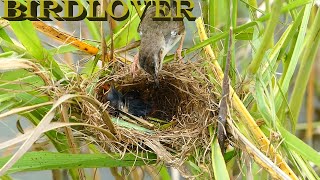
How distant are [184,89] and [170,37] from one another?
20 cm

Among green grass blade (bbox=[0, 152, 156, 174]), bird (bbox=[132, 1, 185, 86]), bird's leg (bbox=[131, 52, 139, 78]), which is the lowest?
green grass blade (bbox=[0, 152, 156, 174])

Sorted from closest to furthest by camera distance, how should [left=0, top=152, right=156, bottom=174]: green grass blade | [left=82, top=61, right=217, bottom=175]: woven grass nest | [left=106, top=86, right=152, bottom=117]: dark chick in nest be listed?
[left=0, top=152, right=156, bottom=174]: green grass blade, [left=82, top=61, right=217, bottom=175]: woven grass nest, [left=106, top=86, right=152, bottom=117]: dark chick in nest

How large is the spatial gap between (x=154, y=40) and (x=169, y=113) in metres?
0.22

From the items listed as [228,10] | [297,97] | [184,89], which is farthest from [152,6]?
[297,97]

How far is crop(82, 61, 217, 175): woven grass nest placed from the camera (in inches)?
51.0

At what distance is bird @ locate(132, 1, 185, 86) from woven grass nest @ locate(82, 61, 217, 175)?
3 centimetres

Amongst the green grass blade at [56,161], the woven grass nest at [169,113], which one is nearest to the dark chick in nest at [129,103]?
the woven grass nest at [169,113]

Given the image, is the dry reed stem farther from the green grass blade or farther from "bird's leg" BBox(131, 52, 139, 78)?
"bird's leg" BBox(131, 52, 139, 78)

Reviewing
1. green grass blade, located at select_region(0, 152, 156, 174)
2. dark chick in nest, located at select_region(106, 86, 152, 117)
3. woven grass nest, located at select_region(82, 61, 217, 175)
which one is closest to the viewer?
green grass blade, located at select_region(0, 152, 156, 174)

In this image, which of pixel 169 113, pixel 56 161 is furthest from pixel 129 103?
pixel 56 161

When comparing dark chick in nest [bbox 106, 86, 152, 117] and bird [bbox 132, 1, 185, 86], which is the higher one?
bird [bbox 132, 1, 185, 86]

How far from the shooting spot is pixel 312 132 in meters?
2.27

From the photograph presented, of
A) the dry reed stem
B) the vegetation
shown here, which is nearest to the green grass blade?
the vegetation

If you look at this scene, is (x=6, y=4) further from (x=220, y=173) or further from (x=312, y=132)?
(x=312, y=132)
